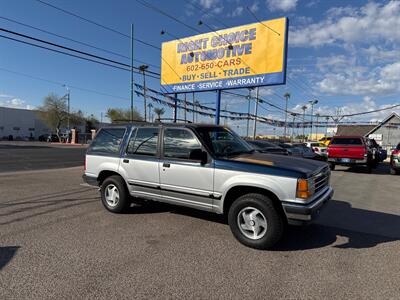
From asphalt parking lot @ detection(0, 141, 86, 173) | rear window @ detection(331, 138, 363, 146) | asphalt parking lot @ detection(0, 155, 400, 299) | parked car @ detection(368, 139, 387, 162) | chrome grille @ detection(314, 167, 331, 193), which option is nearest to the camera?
asphalt parking lot @ detection(0, 155, 400, 299)

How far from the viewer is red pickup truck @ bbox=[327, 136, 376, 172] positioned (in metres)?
14.2

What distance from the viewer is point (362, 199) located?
26.6ft

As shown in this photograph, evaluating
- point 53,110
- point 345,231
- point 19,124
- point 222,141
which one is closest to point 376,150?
point 345,231

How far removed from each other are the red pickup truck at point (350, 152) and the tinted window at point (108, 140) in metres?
12.3

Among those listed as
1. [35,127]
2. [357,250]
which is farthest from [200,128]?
[35,127]

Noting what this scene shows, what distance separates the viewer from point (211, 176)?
468 cm

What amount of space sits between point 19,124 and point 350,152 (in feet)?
275

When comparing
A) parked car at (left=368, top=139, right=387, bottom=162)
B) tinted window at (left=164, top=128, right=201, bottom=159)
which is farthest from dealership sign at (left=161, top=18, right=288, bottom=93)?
tinted window at (left=164, top=128, right=201, bottom=159)

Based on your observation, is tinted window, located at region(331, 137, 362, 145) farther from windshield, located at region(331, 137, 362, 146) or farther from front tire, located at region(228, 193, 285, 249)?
front tire, located at region(228, 193, 285, 249)

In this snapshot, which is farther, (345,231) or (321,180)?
(345,231)

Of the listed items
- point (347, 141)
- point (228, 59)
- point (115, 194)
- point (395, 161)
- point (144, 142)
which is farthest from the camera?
point (347, 141)

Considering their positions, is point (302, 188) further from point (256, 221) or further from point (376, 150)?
point (376, 150)

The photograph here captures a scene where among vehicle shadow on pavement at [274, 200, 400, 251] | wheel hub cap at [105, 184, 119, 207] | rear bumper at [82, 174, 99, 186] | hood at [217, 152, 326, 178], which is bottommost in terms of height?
vehicle shadow on pavement at [274, 200, 400, 251]

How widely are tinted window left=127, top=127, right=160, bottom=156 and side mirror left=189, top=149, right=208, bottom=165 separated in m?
1.05
